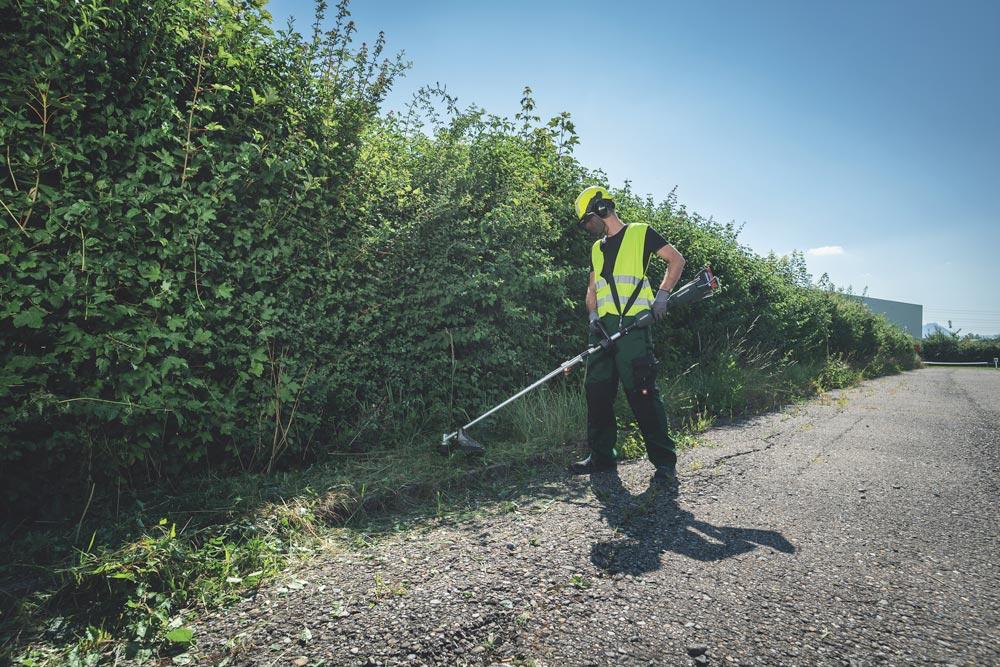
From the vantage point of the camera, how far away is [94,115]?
2.87 metres

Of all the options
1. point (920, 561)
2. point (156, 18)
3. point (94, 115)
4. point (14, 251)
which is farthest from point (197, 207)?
point (920, 561)

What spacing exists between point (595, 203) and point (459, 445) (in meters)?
2.28

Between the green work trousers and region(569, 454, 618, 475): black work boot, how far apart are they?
0.02 metres

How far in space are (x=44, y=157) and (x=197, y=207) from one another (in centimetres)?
73

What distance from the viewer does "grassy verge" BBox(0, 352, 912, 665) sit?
6.63ft

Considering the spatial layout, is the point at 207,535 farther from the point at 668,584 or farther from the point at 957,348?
the point at 957,348

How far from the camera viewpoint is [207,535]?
8.84 feet

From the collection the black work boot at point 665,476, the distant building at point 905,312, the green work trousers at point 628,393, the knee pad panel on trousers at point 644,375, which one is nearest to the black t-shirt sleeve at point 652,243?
the green work trousers at point 628,393

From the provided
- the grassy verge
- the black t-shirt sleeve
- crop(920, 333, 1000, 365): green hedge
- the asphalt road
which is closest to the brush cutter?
the grassy verge

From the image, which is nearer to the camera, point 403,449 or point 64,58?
point 64,58

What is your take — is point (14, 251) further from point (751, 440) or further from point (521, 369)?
point (751, 440)

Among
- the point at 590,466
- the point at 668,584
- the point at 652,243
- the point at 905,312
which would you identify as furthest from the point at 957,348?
the point at 668,584

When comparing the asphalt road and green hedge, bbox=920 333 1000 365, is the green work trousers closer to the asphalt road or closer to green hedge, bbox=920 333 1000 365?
the asphalt road

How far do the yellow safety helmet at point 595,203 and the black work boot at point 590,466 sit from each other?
6.55ft
